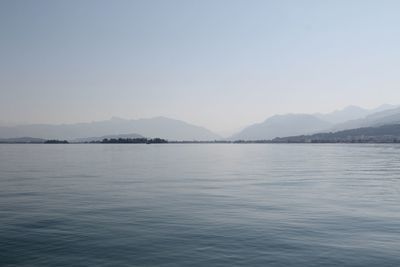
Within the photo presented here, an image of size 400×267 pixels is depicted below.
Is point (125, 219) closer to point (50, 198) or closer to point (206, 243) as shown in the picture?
point (206, 243)

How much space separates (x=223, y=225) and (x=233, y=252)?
6.49m

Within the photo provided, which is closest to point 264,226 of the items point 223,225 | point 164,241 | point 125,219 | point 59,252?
point 223,225

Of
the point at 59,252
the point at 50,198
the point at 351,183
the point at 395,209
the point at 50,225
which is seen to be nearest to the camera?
the point at 59,252

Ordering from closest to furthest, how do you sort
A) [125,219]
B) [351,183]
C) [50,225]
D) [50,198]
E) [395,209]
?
[50,225] → [125,219] → [395,209] → [50,198] → [351,183]

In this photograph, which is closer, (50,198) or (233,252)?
(233,252)

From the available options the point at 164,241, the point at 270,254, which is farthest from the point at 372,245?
the point at 164,241

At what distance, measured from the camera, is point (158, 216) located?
2977 cm

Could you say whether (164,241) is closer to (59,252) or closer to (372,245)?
(59,252)

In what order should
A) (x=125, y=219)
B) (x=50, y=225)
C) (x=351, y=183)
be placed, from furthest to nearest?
(x=351, y=183)
(x=125, y=219)
(x=50, y=225)

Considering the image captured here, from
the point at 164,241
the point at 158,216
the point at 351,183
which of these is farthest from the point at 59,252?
the point at 351,183

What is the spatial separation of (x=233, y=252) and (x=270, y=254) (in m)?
1.94

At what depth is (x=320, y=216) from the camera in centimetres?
2997

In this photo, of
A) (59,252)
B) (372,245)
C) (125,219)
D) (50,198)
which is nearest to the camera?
(59,252)

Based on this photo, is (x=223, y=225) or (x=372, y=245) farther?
(x=223, y=225)
